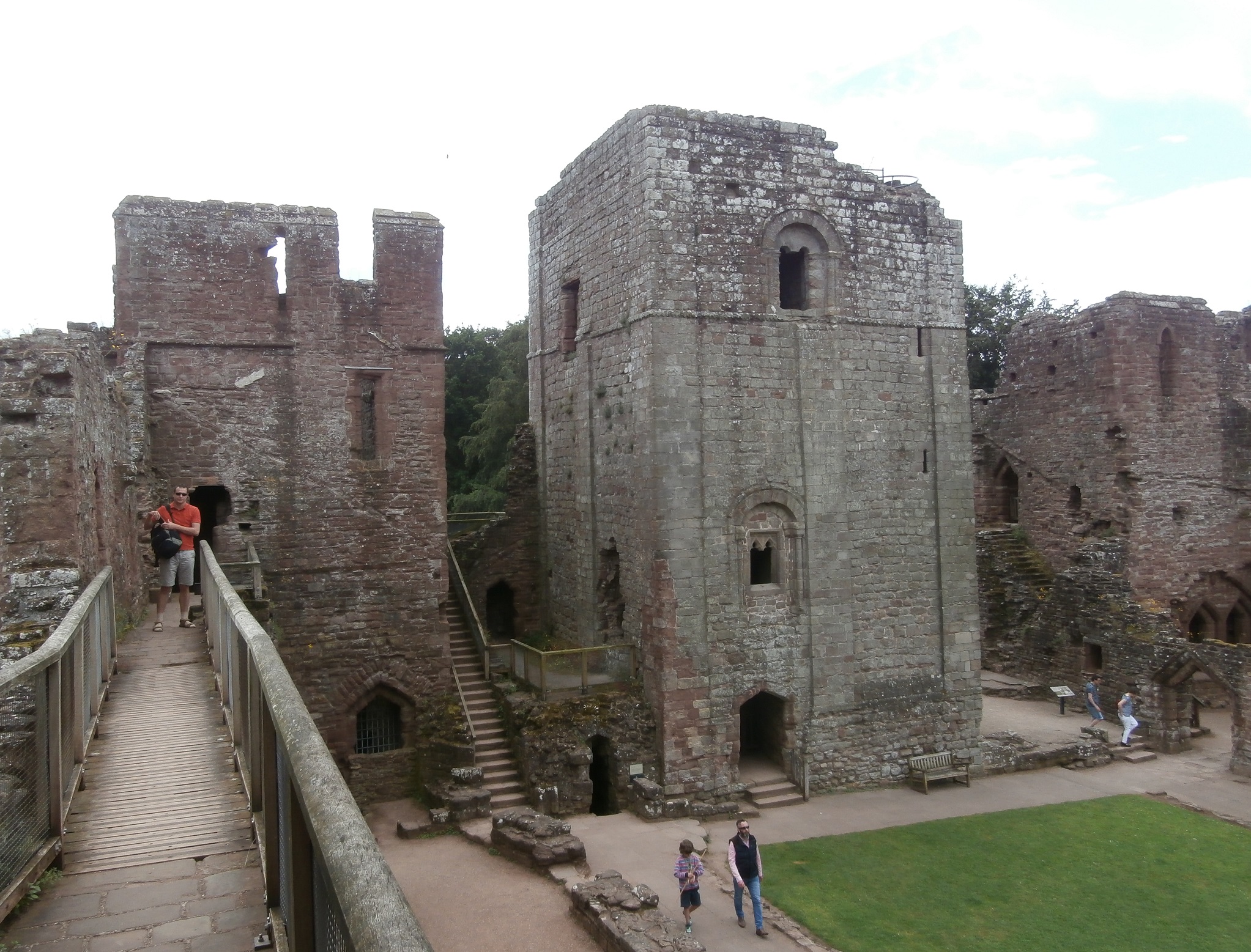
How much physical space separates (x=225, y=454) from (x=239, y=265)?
2.85 meters

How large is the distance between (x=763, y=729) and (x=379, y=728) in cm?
623

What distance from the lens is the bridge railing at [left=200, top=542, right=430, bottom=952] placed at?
1.97 metres

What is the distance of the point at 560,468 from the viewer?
62.0 feet

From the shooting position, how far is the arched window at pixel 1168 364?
2236 cm

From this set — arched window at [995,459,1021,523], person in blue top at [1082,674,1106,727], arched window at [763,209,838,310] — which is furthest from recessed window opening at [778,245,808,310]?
arched window at [995,459,1021,523]

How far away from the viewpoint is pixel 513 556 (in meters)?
19.6

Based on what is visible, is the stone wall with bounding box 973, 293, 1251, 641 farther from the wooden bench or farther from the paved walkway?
the paved walkway

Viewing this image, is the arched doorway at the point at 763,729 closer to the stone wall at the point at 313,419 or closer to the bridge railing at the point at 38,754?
the stone wall at the point at 313,419

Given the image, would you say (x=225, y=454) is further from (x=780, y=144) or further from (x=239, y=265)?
(x=780, y=144)

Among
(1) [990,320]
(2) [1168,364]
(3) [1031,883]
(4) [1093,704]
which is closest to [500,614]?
(3) [1031,883]

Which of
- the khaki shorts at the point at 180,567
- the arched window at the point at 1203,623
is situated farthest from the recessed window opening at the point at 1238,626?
the khaki shorts at the point at 180,567

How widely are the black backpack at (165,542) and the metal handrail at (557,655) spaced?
6008 mm

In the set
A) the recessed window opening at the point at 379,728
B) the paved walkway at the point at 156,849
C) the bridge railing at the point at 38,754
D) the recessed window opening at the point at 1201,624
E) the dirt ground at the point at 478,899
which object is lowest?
the dirt ground at the point at 478,899

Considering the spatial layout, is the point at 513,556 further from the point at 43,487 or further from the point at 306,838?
the point at 306,838
